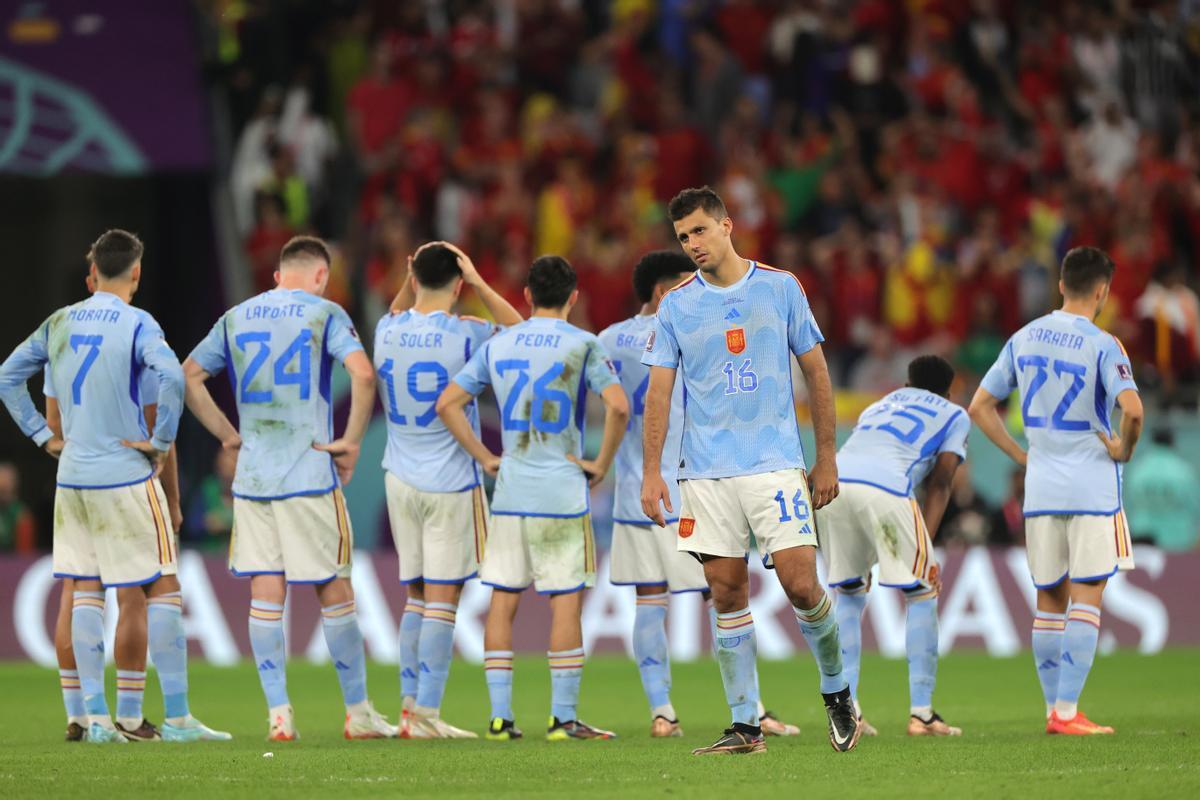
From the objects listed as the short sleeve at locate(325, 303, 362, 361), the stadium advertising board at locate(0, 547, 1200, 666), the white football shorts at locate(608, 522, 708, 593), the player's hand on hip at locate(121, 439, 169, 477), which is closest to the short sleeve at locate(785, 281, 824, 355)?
the white football shorts at locate(608, 522, 708, 593)

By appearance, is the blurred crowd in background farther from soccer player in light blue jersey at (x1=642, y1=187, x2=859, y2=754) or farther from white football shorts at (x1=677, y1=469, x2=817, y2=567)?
white football shorts at (x1=677, y1=469, x2=817, y2=567)

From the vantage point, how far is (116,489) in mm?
10336

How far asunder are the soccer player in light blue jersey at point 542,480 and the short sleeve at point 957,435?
6.02 ft

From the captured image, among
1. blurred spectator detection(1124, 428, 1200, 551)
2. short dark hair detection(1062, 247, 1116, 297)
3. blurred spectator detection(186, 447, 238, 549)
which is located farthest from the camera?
blurred spectator detection(186, 447, 238, 549)

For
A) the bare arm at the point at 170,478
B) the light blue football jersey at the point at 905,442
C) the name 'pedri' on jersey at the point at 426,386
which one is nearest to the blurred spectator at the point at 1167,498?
the light blue football jersey at the point at 905,442

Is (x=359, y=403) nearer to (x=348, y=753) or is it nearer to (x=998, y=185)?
(x=348, y=753)

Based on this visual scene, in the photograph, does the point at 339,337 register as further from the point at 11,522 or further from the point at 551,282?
the point at 11,522

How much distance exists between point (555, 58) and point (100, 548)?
15078mm

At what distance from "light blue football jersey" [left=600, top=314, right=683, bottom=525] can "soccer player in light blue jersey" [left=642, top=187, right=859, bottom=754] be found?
184 centimetres

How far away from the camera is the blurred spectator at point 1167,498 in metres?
17.7

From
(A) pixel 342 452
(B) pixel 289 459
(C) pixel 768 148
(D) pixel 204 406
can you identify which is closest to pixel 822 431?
(A) pixel 342 452

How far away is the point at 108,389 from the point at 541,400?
237cm

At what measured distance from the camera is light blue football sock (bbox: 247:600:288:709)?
10.4 metres

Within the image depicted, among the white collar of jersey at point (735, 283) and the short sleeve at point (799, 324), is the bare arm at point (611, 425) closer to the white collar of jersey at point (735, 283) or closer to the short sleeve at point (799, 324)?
the white collar of jersey at point (735, 283)
